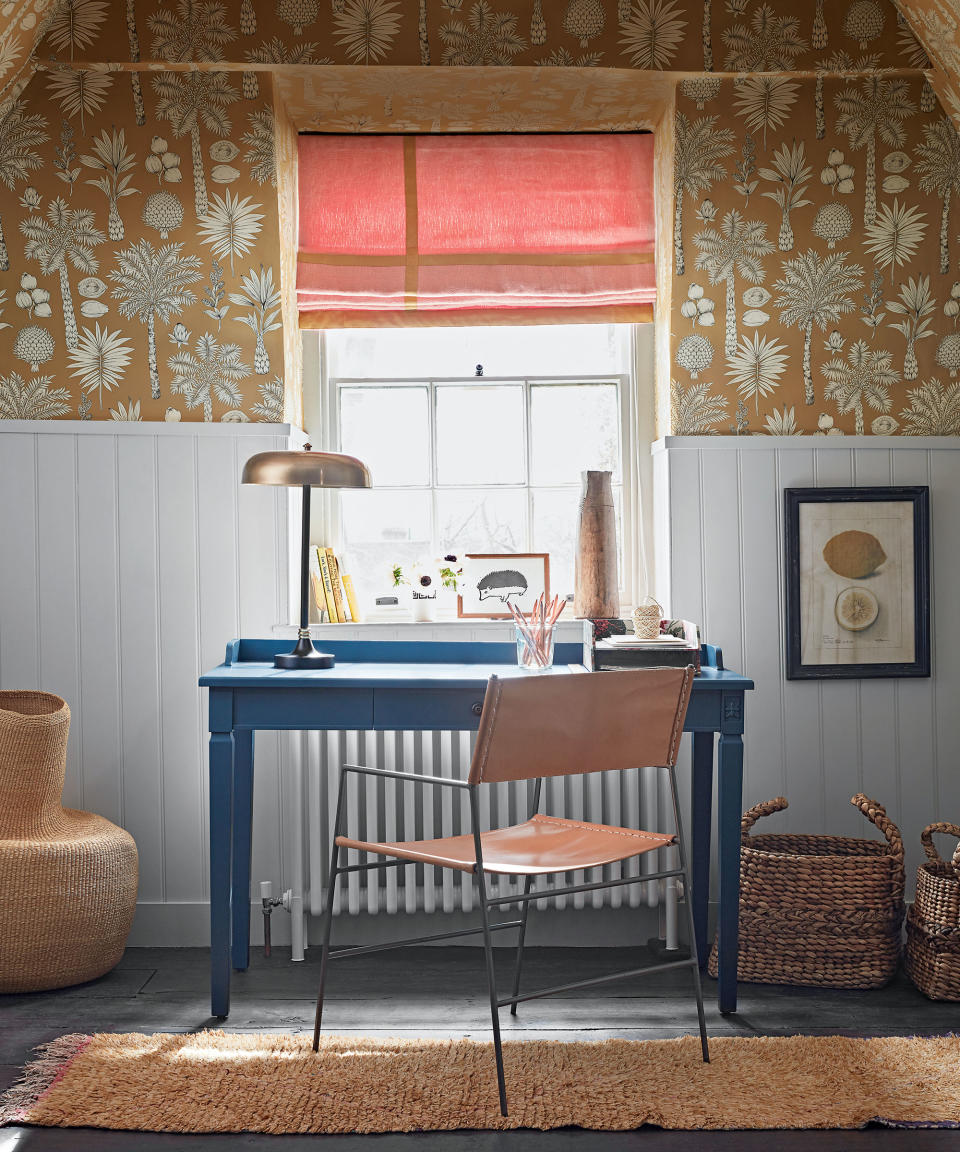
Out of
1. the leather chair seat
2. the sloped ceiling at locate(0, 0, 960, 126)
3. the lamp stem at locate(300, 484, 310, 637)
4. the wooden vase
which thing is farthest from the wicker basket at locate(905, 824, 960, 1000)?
the sloped ceiling at locate(0, 0, 960, 126)

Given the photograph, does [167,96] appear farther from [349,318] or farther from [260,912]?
[260,912]

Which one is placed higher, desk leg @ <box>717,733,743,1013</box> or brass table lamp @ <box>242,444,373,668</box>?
brass table lamp @ <box>242,444,373,668</box>

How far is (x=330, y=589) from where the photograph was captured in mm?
3316

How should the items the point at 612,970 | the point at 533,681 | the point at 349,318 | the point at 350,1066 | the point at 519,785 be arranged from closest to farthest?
the point at 533,681 → the point at 350,1066 → the point at 612,970 → the point at 519,785 → the point at 349,318

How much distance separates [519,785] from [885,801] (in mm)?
1125

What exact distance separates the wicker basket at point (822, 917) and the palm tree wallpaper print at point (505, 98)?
1.30m

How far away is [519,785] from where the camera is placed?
3148 millimetres

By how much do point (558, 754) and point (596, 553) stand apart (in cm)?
110

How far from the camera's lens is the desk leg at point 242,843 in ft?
9.45

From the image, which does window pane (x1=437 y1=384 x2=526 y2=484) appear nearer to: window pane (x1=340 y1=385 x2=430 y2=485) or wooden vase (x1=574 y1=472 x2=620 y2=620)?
window pane (x1=340 y1=385 x2=430 y2=485)

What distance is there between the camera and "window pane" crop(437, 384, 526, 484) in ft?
11.5

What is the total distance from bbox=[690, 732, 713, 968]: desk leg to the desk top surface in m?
0.26

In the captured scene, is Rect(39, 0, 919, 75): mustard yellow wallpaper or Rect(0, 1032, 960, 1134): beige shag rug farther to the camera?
Rect(39, 0, 919, 75): mustard yellow wallpaper

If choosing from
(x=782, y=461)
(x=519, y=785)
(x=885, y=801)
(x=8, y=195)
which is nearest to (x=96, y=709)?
(x=519, y=785)
